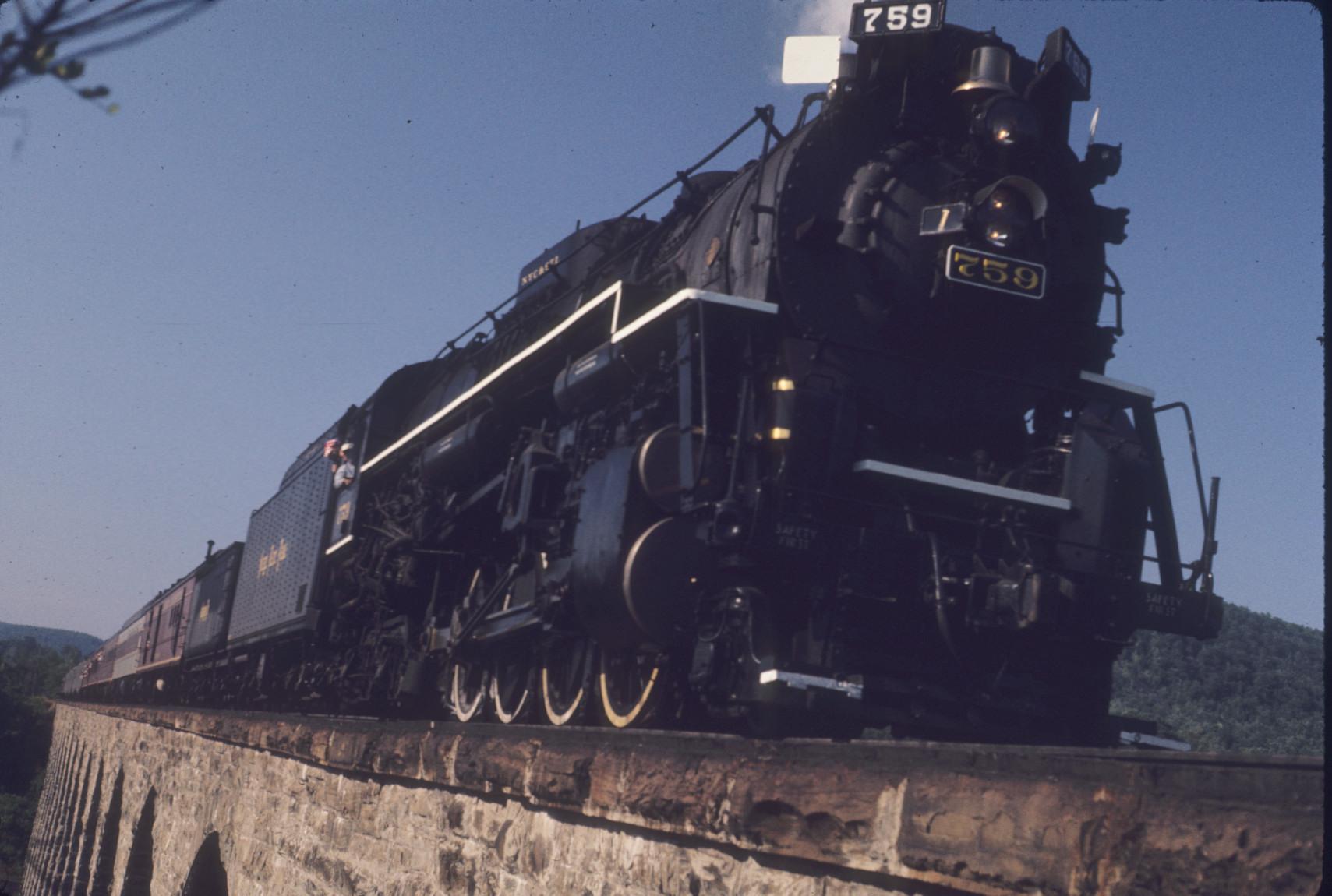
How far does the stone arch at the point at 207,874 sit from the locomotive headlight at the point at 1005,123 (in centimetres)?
955

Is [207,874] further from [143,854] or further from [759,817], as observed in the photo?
[759,817]

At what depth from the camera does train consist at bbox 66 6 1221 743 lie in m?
5.50

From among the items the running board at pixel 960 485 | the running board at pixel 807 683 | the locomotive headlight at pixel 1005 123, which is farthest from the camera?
the locomotive headlight at pixel 1005 123

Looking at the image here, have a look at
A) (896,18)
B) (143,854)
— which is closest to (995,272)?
(896,18)

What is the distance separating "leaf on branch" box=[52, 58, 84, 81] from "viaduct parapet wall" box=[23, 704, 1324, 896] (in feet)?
6.70

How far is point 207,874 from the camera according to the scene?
12.1 meters

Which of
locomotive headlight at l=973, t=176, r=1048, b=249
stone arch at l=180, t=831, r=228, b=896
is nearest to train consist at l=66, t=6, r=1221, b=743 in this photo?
locomotive headlight at l=973, t=176, r=1048, b=249

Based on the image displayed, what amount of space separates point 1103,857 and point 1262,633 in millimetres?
23577

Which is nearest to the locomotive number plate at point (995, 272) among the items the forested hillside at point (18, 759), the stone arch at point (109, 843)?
the stone arch at point (109, 843)

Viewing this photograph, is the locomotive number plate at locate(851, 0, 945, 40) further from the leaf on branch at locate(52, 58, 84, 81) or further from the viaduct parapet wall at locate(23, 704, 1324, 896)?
the leaf on branch at locate(52, 58, 84, 81)

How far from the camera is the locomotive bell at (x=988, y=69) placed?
671cm

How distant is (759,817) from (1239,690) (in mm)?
17352

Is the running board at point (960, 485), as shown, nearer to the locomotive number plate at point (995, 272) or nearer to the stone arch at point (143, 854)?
the locomotive number plate at point (995, 272)

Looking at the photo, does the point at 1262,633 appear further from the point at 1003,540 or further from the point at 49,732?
the point at 49,732
